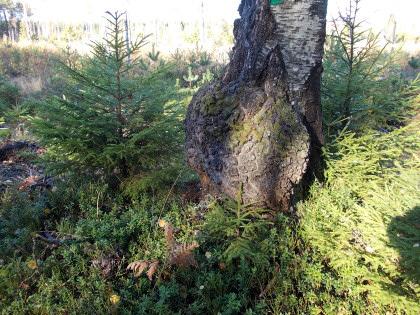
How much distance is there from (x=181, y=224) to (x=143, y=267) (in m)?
0.63

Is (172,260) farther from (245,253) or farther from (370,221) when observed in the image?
(370,221)

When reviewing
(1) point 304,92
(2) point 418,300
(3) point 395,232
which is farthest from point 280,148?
(2) point 418,300

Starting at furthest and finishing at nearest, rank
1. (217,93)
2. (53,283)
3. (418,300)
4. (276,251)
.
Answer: (217,93) < (276,251) < (53,283) < (418,300)

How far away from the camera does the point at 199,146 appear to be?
287cm

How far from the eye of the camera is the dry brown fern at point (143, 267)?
2.20m

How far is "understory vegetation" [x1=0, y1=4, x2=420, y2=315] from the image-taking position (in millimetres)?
2061

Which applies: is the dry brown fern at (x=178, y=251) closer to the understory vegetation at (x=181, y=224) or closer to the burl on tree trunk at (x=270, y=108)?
the understory vegetation at (x=181, y=224)

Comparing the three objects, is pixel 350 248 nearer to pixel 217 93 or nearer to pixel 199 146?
pixel 199 146

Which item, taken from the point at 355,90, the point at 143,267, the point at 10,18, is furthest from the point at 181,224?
the point at 10,18

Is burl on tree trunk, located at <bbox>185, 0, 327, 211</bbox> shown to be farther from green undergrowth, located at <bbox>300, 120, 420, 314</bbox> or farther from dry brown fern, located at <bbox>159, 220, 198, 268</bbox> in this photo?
dry brown fern, located at <bbox>159, 220, 198, 268</bbox>

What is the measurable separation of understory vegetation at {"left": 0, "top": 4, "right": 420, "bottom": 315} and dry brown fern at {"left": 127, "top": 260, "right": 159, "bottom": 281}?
0.5 inches

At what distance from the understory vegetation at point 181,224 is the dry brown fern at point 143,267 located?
0.01m

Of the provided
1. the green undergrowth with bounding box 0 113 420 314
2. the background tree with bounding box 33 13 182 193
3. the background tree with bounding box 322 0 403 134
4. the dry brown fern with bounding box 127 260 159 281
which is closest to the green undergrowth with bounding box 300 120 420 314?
the green undergrowth with bounding box 0 113 420 314

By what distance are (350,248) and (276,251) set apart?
1.77ft
